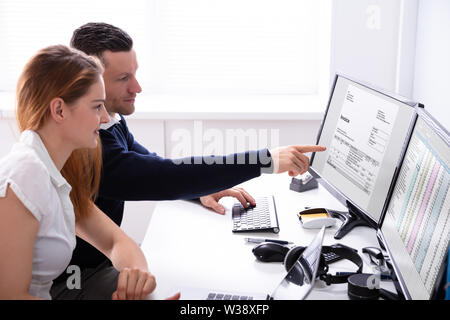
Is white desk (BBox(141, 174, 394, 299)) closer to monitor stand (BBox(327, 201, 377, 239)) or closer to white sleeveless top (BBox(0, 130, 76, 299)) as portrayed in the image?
monitor stand (BBox(327, 201, 377, 239))

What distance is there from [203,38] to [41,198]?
7.06 feet

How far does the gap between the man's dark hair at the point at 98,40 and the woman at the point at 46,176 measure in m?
0.40

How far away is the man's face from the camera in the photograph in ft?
5.87

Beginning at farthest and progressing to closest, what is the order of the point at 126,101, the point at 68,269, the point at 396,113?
the point at 126,101
the point at 68,269
the point at 396,113

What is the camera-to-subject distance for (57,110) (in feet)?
4.21

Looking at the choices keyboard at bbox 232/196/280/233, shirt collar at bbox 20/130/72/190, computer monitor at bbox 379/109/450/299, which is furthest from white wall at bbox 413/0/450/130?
shirt collar at bbox 20/130/72/190

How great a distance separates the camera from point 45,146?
4.31 ft

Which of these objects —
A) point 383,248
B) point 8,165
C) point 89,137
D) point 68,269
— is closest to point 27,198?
point 8,165

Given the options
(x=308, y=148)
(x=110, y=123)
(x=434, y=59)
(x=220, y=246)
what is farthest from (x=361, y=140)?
(x=434, y=59)

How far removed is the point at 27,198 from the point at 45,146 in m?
0.18
